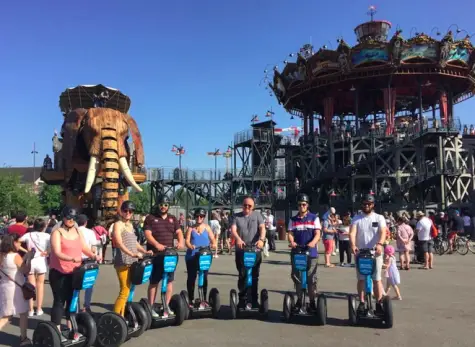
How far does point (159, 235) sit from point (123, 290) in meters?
1.03

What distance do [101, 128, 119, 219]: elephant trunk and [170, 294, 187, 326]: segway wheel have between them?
26.1 feet

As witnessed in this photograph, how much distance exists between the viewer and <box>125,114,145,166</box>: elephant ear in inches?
672

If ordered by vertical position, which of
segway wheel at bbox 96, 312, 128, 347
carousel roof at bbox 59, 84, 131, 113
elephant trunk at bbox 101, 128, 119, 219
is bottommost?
segway wheel at bbox 96, 312, 128, 347

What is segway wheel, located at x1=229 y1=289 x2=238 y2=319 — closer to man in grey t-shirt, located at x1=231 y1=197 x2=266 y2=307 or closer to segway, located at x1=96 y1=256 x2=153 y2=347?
man in grey t-shirt, located at x1=231 y1=197 x2=266 y2=307

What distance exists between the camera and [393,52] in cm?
3161

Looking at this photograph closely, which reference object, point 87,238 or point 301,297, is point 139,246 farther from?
point 301,297

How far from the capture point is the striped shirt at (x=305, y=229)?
6.88 m

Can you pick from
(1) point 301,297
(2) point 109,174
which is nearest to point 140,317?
(1) point 301,297

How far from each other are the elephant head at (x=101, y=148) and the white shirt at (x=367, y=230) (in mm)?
9138

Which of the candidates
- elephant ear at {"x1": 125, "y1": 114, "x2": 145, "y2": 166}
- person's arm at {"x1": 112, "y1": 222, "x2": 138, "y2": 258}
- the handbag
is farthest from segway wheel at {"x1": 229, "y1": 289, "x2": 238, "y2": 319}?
elephant ear at {"x1": 125, "y1": 114, "x2": 145, "y2": 166}

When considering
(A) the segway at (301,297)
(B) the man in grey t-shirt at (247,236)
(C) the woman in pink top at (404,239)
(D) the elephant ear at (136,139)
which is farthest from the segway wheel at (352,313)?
(D) the elephant ear at (136,139)

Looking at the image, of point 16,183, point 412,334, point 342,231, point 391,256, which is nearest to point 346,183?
point 342,231

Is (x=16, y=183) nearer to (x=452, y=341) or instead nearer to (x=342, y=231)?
(x=342, y=231)

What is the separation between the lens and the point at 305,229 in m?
6.91
